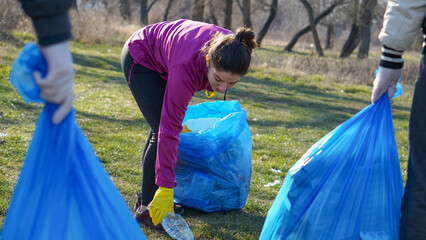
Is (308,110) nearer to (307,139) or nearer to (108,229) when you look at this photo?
(307,139)

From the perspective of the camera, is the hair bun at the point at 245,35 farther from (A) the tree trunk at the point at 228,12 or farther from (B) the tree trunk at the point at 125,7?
(B) the tree trunk at the point at 125,7

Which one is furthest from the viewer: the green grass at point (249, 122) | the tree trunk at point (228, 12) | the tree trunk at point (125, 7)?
the tree trunk at point (125, 7)

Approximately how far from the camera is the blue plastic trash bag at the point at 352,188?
6.30 ft

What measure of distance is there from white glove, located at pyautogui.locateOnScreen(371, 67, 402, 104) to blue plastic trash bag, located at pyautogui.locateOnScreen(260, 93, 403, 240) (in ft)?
0.12

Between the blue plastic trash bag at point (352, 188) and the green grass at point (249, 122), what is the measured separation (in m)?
0.65

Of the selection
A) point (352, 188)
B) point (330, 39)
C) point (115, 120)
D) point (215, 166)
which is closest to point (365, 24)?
point (330, 39)

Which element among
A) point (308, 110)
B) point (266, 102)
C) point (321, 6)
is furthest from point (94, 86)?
point (321, 6)

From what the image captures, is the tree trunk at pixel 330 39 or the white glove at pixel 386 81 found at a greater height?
the white glove at pixel 386 81

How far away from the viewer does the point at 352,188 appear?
6.32 ft

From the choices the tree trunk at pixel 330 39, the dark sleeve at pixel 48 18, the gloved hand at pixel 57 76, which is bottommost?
the tree trunk at pixel 330 39

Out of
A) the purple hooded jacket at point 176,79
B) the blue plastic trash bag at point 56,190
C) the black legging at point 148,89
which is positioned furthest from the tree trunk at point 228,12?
the blue plastic trash bag at point 56,190

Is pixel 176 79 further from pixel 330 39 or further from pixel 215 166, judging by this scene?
pixel 330 39

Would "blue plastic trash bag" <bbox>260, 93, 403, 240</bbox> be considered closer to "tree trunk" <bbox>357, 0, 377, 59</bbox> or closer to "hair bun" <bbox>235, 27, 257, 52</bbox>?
"hair bun" <bbox>235, 27, 257, 52</bbox>

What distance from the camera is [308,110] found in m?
7.20
